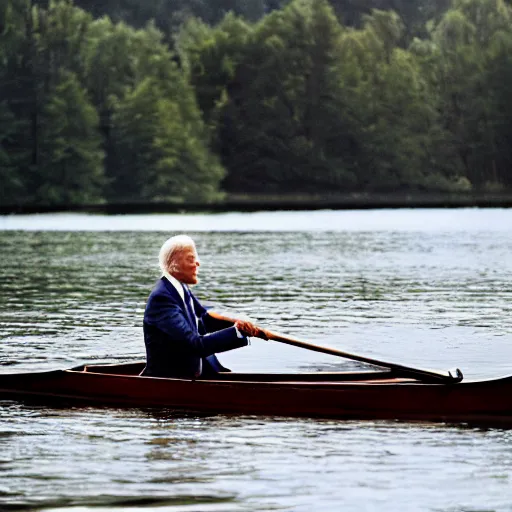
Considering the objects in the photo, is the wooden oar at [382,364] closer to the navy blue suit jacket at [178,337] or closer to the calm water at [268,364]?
the navy blue suit jacket at [178,337]

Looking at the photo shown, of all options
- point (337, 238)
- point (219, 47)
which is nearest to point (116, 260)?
point (337, 238)

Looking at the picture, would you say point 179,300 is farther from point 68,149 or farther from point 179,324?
point 68,149

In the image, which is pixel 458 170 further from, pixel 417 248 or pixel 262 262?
pixel 262 262

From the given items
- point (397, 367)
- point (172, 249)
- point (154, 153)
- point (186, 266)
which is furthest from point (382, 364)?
point (154, 153)

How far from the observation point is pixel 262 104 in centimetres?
10806

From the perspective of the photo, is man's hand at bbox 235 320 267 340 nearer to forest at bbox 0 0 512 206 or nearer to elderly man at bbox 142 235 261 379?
elderly man at bbox 142 235 261 379

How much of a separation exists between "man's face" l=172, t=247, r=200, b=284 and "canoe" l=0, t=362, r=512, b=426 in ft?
3.20

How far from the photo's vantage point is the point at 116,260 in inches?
1736

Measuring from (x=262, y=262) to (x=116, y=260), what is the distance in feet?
13.6

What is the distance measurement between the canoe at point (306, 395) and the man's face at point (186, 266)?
3.20ft

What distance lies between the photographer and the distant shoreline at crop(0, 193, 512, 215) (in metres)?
95.4

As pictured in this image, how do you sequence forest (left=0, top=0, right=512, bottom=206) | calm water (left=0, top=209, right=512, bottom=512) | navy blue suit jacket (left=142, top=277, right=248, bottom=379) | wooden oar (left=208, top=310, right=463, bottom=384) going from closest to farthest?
calm water (left=0, top=209, right=512, bottom=512)
navy blue suit jacket (left=142, top=277, right=248, bottom=379)
wooden oar (left=208, top=310, right=463, bottom=384)
forest (left=0, top=0, right=512, bottom=206)

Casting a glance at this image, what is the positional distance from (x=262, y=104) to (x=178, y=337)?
9493 cm

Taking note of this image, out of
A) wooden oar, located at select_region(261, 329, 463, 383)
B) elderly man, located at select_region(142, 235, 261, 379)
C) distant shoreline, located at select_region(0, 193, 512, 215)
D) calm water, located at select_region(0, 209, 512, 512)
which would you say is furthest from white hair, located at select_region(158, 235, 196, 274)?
distant shoreline, located at select_region(0, 193, 512, 215)
